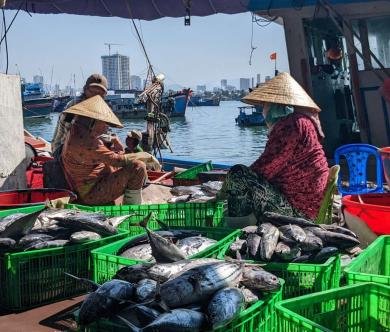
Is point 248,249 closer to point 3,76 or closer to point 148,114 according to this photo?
point 3,76

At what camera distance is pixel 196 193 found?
20.9 ft

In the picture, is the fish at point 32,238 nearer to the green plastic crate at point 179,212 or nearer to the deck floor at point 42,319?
the deck floor at point 42,319

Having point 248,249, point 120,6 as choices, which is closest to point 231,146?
point 120,6

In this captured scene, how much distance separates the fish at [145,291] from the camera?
2802mm

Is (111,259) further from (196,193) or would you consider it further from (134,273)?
(196,193)

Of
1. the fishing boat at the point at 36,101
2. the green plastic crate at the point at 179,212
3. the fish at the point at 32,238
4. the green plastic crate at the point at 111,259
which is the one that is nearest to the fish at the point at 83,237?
the fish at the point at 32,238

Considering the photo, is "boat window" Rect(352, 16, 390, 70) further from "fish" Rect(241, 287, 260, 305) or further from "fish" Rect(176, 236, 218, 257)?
"fish" Rect(241, 287, 260, 305)

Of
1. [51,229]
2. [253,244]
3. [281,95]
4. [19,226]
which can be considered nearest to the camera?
[253,244]

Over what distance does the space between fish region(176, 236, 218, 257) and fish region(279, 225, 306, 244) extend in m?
0.53

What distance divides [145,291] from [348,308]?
107cm

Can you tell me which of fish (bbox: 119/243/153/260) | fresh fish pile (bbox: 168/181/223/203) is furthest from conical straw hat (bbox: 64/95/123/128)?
fish (bbox: 119/243/153/260)

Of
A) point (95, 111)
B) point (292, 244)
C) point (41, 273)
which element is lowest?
point (41, 273)

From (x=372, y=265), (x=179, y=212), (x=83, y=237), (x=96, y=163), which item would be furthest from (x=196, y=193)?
(x=372, y=265)

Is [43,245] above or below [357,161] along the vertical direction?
below
